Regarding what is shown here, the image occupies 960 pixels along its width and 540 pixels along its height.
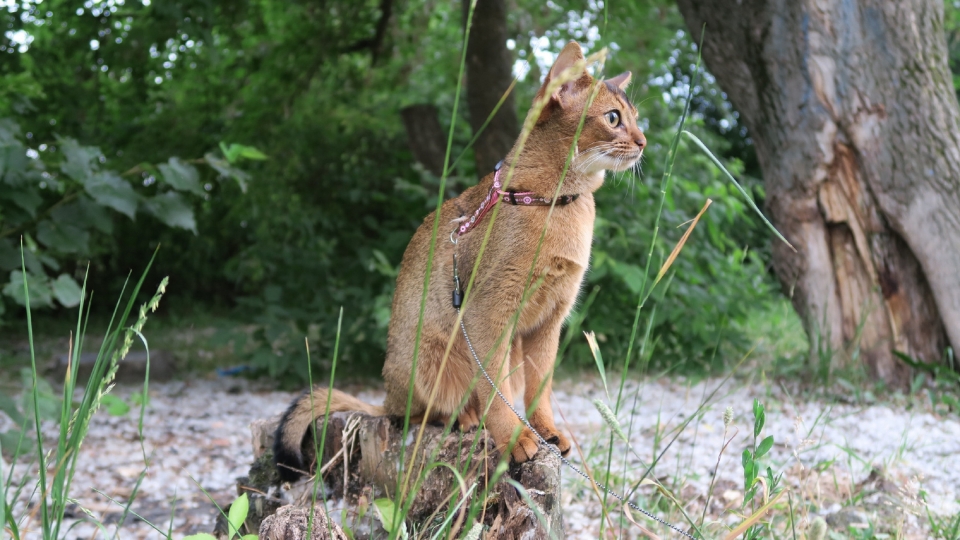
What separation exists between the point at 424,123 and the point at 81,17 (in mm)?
2383

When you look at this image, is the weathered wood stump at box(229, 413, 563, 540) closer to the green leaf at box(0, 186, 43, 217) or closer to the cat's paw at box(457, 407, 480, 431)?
the cat's paw at box(457, 407, 480, 431)

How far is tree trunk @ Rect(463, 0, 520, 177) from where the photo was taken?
5.44 m

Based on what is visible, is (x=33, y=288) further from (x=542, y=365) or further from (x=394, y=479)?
(x=542, y=365)

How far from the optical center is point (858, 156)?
4.19 metres

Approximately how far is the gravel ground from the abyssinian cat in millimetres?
342

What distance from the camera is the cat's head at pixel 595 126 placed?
2080 millimetres

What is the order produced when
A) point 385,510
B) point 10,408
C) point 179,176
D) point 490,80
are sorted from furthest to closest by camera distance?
point 490,80 → point 179,176 → point 10,408 → point 385,510

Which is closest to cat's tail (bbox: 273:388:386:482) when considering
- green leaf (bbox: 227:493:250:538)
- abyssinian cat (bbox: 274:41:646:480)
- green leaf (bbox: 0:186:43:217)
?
abyssinian cat (bbox: 274:41:646:480)

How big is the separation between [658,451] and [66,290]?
267 centimetres

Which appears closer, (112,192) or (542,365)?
(542,365)

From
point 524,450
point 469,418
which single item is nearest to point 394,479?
point 469,418

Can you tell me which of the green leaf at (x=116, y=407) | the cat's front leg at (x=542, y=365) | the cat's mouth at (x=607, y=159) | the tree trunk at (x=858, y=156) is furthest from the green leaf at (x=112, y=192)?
the tree trunk at (x=858, y=156)

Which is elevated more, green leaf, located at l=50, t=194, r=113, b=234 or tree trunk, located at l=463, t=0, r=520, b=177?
tree trunk, located at l=463, t=0, r=520, b=177

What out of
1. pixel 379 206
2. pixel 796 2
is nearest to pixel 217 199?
pixel 379 206
